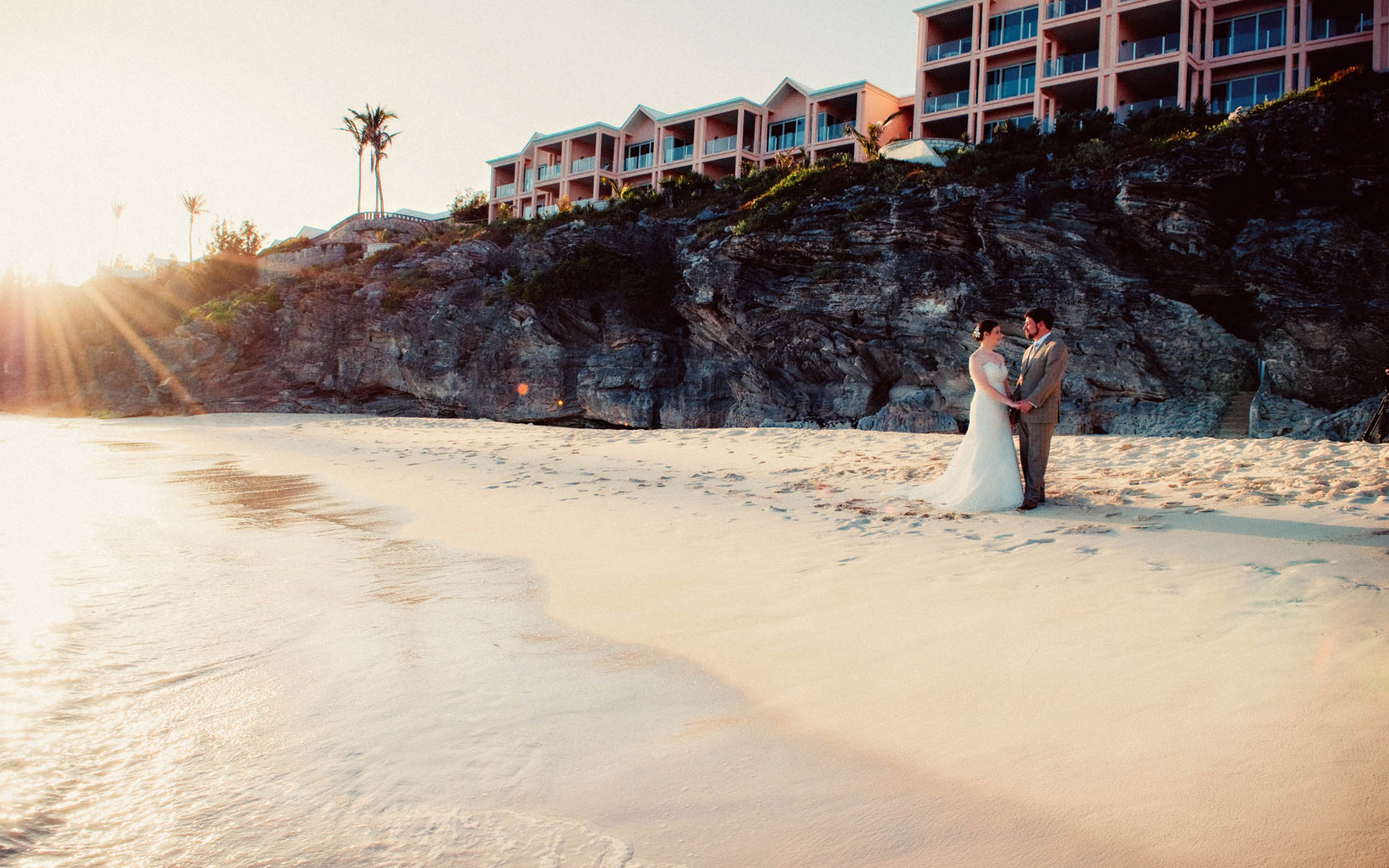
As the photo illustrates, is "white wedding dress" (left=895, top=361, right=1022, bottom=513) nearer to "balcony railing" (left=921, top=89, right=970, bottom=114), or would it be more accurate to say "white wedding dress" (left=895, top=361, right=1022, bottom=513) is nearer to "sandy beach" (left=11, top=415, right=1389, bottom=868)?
"sandy beach" (left=11, top=415, right=1389, bottom=868)

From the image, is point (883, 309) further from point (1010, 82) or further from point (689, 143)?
point (689, 143)

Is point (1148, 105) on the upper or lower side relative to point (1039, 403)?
upper

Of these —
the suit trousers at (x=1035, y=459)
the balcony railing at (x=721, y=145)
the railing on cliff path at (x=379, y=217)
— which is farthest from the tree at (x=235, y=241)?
the suit trousers at (x=1035, y=459)

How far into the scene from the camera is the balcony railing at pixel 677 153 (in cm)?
4022

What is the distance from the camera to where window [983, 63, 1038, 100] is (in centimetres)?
2972

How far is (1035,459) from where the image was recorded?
22.6 feet

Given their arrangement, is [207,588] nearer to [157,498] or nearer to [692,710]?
[692,710]

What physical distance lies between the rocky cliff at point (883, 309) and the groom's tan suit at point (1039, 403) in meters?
10.6

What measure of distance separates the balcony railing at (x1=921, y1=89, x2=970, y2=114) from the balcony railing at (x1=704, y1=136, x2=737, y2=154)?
32.6 ft

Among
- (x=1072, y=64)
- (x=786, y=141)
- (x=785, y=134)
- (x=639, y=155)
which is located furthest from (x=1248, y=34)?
(x=639, y=155)

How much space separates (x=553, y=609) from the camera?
14.8 ft

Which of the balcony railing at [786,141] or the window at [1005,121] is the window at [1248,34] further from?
the balcony railing at [786,141]

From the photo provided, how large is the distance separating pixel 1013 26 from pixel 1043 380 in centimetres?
3045

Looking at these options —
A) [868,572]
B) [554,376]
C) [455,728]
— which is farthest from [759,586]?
[554,376]
